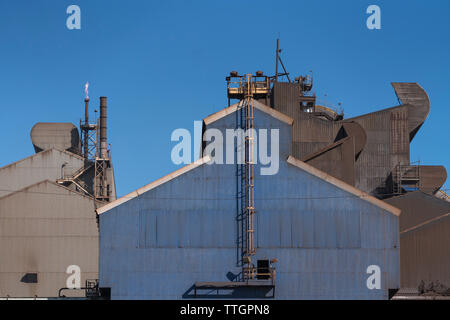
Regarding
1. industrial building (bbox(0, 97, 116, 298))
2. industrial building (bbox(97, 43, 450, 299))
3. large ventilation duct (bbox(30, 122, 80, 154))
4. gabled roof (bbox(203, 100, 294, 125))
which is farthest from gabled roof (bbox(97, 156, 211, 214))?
large ventilation duct (bbox(30, 122, 80, 154))

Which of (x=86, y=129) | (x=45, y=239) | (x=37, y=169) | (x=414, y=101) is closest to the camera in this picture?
(x=45, y=239)

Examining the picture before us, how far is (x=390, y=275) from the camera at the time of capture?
40875mm

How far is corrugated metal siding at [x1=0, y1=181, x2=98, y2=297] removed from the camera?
185 feet

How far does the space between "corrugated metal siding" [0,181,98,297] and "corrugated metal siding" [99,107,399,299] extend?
16.9 metres

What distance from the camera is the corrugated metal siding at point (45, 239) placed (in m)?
56.5

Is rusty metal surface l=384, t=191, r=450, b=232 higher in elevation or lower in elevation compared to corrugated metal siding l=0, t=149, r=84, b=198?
lower

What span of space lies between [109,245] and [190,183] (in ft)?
19.6

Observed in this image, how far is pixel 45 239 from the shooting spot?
5697 centimetres

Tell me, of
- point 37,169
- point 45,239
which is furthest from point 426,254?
point 37,169

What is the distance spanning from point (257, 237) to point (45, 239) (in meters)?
22.8

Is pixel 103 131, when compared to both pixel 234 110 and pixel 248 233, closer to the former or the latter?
pixel 234 110

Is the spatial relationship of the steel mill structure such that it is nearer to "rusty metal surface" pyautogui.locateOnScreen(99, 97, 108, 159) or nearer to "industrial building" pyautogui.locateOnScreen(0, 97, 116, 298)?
"industrial building" pyautogui.locateOnScreen(0, 97, 116, 298)

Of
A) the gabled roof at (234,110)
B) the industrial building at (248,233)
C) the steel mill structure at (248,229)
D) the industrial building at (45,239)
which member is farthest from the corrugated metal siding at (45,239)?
the gabled roof at (234,110)

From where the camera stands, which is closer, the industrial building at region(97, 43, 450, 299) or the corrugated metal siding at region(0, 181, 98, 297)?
the industrial building at region(97, 43, 450, 299)
